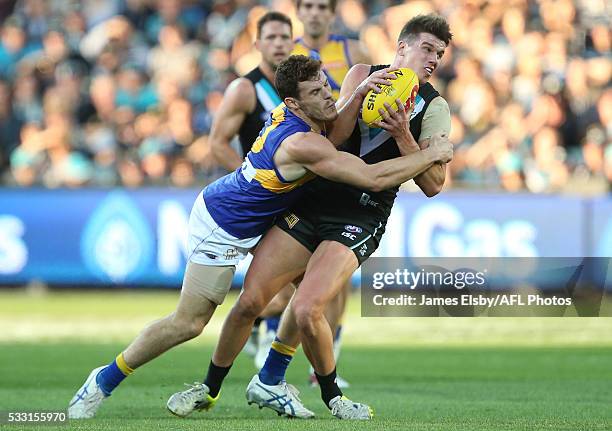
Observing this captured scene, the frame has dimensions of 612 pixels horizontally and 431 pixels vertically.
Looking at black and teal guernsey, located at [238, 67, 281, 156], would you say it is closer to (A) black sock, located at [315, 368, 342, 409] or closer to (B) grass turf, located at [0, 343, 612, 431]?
(B) grass turf, located at [0, 343, 612, 431]

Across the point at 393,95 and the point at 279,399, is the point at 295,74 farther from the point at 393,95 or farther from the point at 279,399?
the point at 279,399

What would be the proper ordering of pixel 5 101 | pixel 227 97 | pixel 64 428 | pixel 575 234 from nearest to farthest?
1. pixel 64 428
2. pixel 227 97
3. pixel 575 234
4. pixel 5 101

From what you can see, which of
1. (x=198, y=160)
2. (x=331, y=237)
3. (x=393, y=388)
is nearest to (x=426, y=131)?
(x=331, y=237)

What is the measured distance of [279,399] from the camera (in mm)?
8297

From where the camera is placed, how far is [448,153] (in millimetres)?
7977

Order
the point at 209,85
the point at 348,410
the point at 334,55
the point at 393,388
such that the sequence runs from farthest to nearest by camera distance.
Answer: the point at 209,85, the point at 334,55, the point at 393,388, the point at 348,410

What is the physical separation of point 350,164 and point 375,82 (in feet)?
1.74

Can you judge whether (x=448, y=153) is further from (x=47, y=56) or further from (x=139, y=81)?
(x=47, y=56)

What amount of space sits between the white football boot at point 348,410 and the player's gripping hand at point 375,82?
1.91m

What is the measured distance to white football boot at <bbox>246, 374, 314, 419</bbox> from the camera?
8.24 m

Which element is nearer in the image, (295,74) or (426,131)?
(295,74)

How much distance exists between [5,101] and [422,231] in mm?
7465

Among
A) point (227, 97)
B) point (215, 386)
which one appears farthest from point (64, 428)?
point (227, 97)

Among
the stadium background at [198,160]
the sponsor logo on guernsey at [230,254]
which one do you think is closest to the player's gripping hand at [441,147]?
the sponsor logo on guernsey at [230,254]
